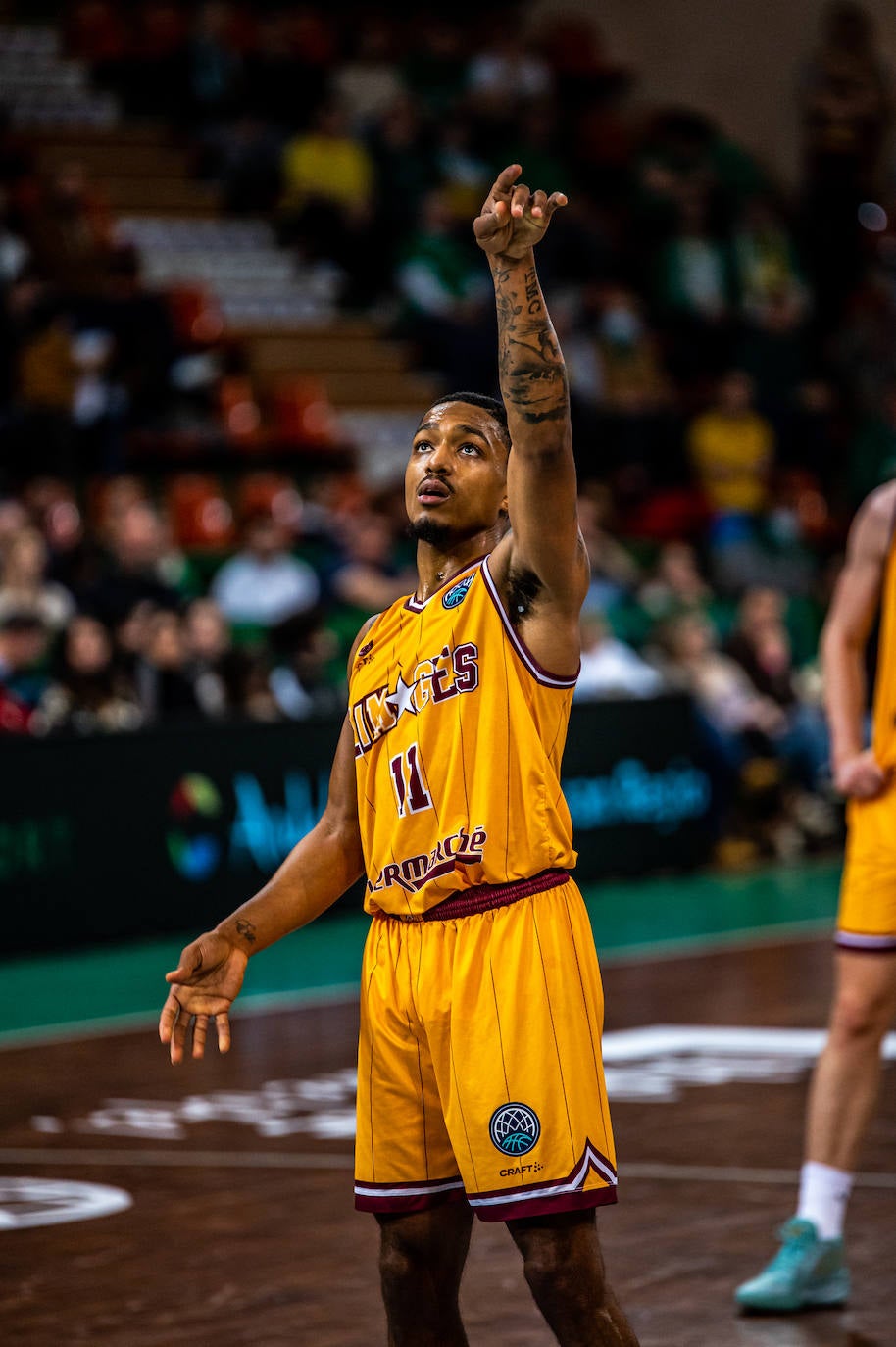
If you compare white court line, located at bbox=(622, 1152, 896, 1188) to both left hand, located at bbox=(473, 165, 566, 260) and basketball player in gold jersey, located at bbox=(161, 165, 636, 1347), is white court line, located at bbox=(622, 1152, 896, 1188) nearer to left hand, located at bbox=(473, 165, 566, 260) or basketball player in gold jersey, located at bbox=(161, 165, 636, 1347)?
basketball player in gold jersey, located at bbox=(161, 165, 636, 1347)

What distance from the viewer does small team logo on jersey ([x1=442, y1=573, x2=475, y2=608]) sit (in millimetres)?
3432

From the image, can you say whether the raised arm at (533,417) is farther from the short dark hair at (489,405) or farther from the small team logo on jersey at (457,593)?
the short dark hair at (489,405)

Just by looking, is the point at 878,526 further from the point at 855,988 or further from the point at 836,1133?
the point at 836,1133

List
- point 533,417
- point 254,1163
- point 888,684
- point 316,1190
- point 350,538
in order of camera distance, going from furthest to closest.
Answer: point 350,538 < point 254,1163 < point 316,1190 < point 888,684 < point 533,417

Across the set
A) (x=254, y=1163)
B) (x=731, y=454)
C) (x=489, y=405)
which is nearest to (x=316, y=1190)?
(x=254, y=1163)

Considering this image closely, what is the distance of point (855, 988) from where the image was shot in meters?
4.83

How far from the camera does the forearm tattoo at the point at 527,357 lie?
3229 mm

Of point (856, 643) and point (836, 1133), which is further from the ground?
point (856, 643)

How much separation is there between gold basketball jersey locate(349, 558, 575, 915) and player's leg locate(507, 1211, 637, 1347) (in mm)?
535

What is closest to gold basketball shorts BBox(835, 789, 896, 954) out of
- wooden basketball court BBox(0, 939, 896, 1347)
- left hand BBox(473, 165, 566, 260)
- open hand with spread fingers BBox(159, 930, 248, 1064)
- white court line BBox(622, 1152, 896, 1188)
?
wooden basketball court BBox(0, 939, 896, 1347)

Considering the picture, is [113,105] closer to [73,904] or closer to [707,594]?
[707,594]

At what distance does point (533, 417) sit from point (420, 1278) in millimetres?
1381

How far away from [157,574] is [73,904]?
2597mm

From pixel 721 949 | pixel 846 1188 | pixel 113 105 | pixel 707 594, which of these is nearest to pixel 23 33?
pixel 113 105
